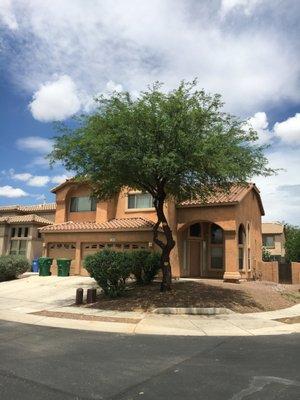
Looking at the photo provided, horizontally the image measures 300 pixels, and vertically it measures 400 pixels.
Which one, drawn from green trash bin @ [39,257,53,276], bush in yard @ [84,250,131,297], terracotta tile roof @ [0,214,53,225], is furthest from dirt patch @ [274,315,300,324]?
terracotta tile roof @ [0,214,53,225]

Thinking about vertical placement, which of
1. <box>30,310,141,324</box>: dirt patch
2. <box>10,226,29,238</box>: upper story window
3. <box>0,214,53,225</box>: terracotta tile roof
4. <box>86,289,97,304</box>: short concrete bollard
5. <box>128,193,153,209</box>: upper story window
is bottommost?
<box>30,310,141,324</box>: dirt patch

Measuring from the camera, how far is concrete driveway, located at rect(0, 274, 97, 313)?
1650 cm

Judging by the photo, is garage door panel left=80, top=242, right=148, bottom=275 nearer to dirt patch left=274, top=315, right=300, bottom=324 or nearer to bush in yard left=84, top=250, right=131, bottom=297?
bush in yard left=84, top=250, right=131, bottom=297

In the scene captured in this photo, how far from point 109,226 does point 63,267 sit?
3703 mm

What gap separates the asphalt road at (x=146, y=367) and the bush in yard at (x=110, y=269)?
5.59m

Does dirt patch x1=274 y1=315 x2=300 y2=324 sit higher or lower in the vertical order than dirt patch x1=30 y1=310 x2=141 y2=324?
higher

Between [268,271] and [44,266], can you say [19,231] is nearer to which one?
[44,266]

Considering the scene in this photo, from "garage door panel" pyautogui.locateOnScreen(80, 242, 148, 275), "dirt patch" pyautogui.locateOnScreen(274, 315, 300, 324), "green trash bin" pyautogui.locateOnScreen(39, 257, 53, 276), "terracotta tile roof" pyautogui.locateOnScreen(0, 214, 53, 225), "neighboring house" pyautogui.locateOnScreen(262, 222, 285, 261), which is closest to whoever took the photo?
"dirt patch" pyautogui.locateOnScreen(274, 315, 300, 324)

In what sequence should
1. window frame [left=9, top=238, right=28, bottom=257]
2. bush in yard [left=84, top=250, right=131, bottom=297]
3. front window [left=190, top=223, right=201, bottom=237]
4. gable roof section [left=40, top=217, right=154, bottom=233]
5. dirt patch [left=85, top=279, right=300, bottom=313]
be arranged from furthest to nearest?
window frame [left=9, top=238, right=28, bottom=257] < front window [left=190, top=223, right=201, bottom=237] < gable roof section [left=40, top=217, right=154, bottom=233] < bush in yard [left=84, top=250, right=131, bottom=297] < dirt patch [left=85, top=279, right=300, bottom=313]

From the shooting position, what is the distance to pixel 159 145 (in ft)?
51.0

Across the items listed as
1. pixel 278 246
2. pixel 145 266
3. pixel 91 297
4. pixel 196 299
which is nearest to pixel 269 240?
pixel 278 246

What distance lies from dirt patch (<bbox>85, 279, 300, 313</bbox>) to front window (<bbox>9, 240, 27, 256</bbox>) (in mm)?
18241

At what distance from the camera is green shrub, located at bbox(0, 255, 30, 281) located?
2444 cm

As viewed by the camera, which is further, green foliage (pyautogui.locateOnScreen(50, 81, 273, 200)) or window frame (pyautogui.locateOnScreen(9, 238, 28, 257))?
window frame (pyautogui.locateOnScreen(9, 238, 28, 257))
